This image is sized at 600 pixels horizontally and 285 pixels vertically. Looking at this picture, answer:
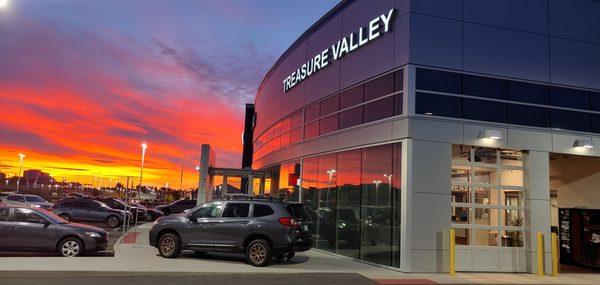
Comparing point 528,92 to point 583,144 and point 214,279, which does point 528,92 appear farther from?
point 214,279

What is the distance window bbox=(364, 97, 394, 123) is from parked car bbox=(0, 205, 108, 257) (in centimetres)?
942

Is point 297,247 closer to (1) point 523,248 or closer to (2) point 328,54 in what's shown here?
(1) point 523,248

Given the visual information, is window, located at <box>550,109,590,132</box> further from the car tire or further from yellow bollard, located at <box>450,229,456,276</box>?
the car tire

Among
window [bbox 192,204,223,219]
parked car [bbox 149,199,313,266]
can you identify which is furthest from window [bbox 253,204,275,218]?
window [bbox 192,204,223,219]

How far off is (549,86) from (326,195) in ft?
28.5

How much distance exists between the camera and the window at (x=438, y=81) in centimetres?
1534

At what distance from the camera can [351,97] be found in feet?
60.8

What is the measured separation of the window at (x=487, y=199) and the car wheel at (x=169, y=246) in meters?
8.17

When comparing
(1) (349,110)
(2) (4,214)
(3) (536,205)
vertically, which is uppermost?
(1) (349,110)

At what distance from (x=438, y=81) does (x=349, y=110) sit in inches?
158

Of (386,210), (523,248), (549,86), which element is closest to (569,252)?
(523,248)

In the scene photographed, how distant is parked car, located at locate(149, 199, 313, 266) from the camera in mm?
14172

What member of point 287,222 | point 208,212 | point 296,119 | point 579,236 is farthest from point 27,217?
point 579,236

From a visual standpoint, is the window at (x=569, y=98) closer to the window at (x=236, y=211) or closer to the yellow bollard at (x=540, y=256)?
the yellow bollard at (x=540, y=256)
